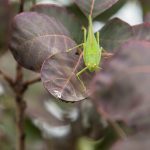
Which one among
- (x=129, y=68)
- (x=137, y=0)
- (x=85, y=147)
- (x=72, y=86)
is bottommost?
(x=85, y=147)

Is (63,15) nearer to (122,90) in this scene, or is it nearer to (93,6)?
(93,6)

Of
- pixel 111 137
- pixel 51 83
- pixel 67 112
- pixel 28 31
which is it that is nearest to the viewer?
pixel 51 83

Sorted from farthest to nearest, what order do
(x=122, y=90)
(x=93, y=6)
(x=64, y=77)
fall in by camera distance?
(x=93, y=6) → (x=64, y=77) → (x=122, y=90)

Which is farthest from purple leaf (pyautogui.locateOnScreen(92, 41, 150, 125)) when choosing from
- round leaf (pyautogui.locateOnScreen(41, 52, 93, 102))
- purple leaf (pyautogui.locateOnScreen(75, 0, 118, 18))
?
purple leaf (pyautogui.locateOnScreen(75, 0, 118, 18))

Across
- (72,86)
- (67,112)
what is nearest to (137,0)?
(67,112)

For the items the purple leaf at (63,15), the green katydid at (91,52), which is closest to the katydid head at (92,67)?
the green katydid at (91,52)

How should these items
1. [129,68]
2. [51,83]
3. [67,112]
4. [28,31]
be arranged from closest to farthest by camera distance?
[129,68]
[51,83]
[28,31]
[67,112]

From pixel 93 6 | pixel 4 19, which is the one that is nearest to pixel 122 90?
pixel 93 6

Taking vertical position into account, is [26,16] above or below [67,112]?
above

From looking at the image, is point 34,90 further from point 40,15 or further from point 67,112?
point 40,15

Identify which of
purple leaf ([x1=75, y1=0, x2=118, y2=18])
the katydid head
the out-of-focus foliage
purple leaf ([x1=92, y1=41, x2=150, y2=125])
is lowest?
the katydid head

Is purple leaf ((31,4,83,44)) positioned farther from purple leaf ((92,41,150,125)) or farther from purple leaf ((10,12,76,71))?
purple leaf ((92,41,150,125))
